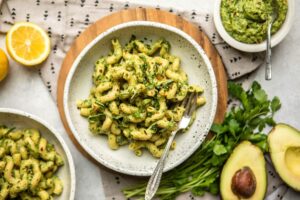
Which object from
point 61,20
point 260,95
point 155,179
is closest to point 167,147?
point 155,179

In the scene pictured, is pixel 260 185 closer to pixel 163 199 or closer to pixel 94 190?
pixel 163 199

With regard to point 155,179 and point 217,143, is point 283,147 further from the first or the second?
point 155,179

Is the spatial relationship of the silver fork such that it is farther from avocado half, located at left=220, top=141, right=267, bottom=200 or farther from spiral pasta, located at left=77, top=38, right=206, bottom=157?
avocado half, located at left=220, top=141, right=267, bottom=200

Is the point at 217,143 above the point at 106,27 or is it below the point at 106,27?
below

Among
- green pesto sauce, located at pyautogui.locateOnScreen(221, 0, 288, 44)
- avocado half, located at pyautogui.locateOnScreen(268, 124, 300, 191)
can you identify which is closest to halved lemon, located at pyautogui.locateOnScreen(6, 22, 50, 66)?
green pesto sauce, located at pyautogui.locateOnScreen(221, 0, 288, 44)

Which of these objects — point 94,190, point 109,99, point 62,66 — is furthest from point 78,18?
point 94,190

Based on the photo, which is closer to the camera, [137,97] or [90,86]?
[137,97]

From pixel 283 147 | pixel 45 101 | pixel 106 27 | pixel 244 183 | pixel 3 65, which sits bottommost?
pixel 244 183
